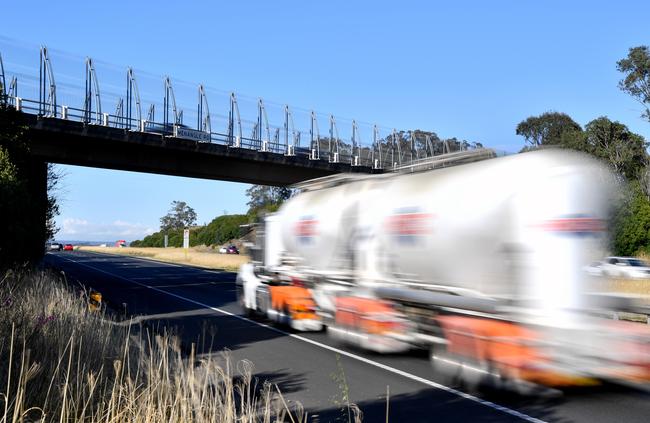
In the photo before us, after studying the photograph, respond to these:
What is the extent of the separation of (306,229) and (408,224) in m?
4.33

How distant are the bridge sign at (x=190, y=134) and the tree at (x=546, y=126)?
43.4 meters

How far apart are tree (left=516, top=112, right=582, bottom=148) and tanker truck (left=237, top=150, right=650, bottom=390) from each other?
196ft

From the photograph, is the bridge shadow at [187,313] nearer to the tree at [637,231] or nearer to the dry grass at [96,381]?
the dry grass at [96,381]

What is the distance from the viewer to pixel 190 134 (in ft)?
113

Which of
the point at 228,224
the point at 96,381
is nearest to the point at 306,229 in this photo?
the point at 96,381

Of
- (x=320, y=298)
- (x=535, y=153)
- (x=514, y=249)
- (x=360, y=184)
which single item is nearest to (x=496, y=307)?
(x=514, y=249)

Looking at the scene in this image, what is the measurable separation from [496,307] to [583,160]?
237 centimetres

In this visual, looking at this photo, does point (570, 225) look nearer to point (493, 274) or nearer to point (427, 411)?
point (493, 274)

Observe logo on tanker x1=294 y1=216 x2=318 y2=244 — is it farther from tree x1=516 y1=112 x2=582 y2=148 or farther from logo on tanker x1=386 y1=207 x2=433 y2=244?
tree x1=516 y1=112 x2=582 y2=148

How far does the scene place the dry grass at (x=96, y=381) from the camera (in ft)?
16.8

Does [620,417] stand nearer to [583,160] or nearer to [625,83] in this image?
[583,160]

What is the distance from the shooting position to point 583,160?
8.91 meters

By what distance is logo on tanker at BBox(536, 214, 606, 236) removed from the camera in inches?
329

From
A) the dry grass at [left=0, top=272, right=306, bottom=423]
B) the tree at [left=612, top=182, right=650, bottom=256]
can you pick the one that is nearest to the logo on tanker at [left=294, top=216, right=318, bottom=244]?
the dry grass at [left=0, top=272, right=306, bottom=423]
